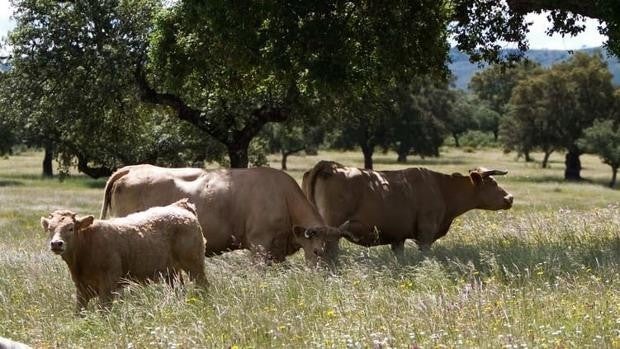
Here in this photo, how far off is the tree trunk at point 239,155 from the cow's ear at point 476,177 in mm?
9755

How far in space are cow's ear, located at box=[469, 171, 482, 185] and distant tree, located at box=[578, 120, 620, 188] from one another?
50.7 metres

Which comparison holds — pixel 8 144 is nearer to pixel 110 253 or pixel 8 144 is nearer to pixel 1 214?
pixel 1 214

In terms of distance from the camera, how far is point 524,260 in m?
11.2

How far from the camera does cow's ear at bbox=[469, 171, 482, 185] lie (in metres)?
17.3

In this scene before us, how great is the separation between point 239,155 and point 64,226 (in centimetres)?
1649

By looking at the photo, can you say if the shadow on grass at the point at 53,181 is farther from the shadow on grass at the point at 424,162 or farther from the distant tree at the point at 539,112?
the distant tree at the point at 539,112

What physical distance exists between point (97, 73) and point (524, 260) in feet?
61.5

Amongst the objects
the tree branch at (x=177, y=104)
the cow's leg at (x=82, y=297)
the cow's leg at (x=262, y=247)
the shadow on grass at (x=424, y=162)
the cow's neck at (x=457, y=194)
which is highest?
the tree branch at (x=177, y=104)

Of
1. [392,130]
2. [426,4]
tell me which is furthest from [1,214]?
[392,130]

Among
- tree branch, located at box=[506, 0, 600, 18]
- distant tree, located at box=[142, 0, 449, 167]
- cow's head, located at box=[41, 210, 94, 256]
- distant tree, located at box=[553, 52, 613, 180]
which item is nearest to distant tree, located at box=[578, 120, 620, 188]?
distant tree, located at box=[553, 52, 613, 180]

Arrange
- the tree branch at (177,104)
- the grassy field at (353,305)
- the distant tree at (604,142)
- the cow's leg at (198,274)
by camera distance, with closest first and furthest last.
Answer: the grassy field at (353,305) < the cow's leg at (198,274) < the tree branch at (177,104) < the distant tree at (604,142)

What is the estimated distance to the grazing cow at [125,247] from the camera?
972 cm

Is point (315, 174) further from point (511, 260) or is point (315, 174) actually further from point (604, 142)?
point (604, 142)

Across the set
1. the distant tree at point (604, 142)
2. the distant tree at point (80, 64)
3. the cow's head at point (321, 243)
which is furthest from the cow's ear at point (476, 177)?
the distant tree at point (604, 142)
